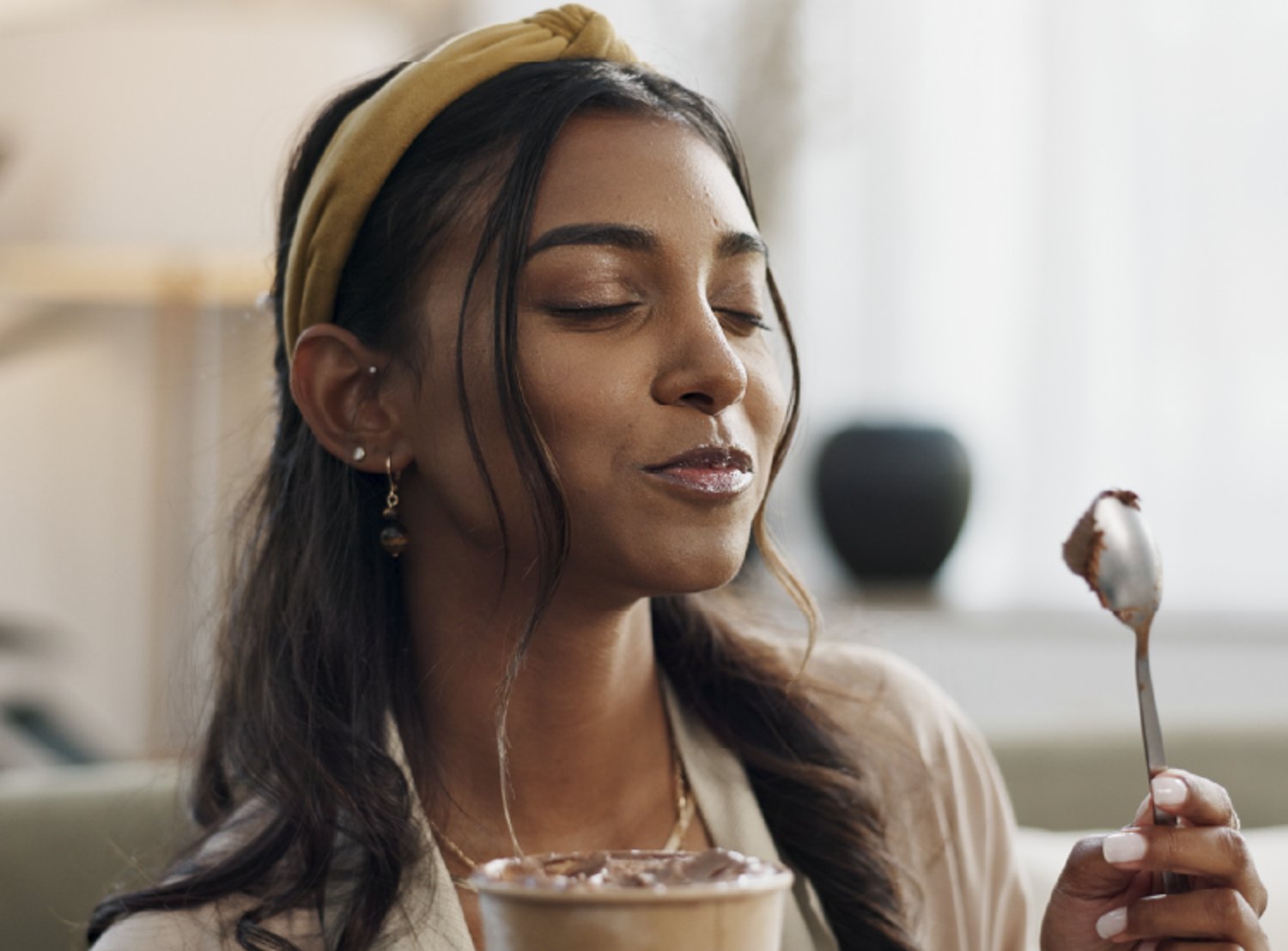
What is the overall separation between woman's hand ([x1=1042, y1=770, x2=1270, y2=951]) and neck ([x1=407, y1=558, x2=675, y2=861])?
16.4 inches

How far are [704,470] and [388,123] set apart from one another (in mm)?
365

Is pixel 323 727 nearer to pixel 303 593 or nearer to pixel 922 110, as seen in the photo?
pixel 303 593

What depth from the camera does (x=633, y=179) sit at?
1.12 m

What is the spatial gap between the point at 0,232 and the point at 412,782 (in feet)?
6.22

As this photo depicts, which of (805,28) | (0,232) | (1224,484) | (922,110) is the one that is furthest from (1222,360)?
(0,232)

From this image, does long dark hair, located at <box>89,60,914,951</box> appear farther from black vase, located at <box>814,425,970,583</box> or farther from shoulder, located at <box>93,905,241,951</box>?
black vase, located at <box>814,425,970,583</box>

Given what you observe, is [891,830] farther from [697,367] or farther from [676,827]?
[697,367]

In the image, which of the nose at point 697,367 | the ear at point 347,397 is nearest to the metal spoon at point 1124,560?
the nose at point 697,367

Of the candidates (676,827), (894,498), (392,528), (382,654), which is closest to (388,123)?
(392,528)

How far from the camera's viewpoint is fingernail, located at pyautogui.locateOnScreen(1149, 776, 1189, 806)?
0.88 metres

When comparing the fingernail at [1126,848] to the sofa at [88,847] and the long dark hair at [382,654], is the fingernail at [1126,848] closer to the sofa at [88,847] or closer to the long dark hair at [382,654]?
the long dark hair at [382,654]

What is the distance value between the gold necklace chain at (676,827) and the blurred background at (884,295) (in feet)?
3.93

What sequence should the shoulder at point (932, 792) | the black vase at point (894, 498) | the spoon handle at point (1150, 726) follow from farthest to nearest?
1. the black vase at point (894, 498)
2. the shoulder at point (932, 792)
3. the spoon handle at point (1150, 726)

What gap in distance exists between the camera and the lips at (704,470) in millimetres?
1056
